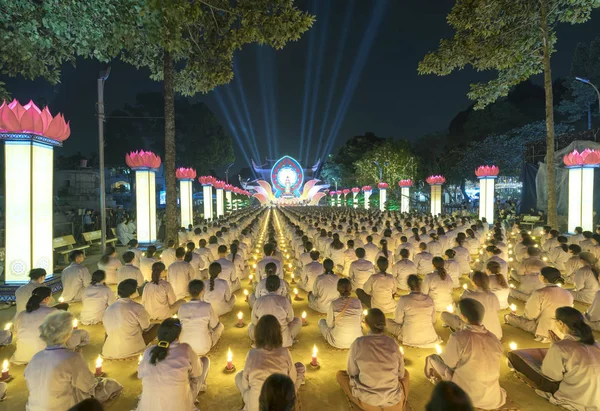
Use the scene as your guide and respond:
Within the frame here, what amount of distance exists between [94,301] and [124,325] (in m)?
1.81

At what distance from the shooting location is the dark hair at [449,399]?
178cm

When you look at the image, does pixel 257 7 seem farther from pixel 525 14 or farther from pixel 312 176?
pixel 312 176

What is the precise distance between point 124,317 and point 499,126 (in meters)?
40.8

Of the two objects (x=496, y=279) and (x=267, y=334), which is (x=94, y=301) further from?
(x=496, y=279)

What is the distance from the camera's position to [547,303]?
5.11 metres

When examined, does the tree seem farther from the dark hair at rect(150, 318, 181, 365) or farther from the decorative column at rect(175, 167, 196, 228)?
the dark hair at rect(150, 318, 181, 365)

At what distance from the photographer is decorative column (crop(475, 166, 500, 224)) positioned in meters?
17.7

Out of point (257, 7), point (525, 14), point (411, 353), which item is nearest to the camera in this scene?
point (411, 353)

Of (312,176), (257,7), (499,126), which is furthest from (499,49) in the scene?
(312,176)

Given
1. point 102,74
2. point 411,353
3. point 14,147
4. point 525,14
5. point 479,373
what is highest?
point 525,14

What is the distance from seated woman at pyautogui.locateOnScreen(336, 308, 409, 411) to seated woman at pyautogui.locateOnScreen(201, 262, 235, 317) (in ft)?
10.5

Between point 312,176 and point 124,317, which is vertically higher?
point 312,176

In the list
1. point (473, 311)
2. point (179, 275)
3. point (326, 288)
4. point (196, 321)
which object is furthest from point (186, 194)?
point (473, 311)

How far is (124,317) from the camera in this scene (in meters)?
4.73
